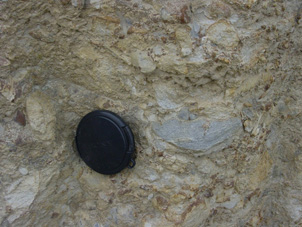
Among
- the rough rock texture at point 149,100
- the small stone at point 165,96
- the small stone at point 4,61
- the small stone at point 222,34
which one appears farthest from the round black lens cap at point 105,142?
the small stone at point 222,34

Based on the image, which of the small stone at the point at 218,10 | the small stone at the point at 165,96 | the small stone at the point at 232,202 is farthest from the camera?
the small stone at the point at 232,202

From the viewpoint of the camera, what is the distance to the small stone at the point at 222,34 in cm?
111

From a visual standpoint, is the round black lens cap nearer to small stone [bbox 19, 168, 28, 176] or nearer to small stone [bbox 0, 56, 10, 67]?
small stone [bbox 19, 168, 28, 176]

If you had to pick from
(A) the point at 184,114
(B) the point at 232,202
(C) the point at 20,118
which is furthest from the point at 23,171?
(B) the point at 232,202

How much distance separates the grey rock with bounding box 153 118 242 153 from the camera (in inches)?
47.9

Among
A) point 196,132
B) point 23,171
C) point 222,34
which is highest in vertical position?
point 222,34

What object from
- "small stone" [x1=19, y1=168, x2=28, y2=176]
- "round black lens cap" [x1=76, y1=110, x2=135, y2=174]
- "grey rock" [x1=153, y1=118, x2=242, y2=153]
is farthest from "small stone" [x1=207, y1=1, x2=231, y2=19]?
"small stone" [x1=19, y1=168, x2=28, y2=176]

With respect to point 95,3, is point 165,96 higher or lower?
lower

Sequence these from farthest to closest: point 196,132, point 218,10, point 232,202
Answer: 1. point 232,202
2. point 196,132
3. point 218,10

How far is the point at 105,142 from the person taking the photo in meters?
1.29

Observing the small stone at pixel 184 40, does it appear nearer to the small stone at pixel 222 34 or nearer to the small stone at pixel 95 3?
the small stone at pixel 222 34

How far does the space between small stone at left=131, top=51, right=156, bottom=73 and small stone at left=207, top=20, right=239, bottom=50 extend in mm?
248

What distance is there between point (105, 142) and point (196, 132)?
40 cm

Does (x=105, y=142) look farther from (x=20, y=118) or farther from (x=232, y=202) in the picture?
(x=232, y=202)
